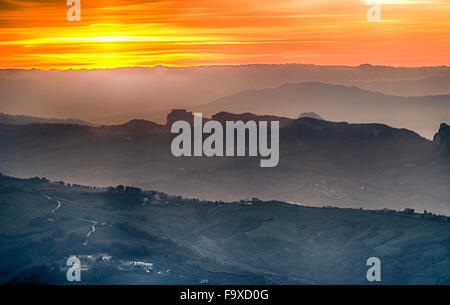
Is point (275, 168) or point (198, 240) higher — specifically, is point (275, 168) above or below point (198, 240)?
above

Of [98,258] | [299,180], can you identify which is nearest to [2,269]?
[98,258]

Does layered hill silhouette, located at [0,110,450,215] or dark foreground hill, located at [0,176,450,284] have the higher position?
layered hill silhouette, located at [0,110,450,215]

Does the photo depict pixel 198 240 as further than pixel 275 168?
No

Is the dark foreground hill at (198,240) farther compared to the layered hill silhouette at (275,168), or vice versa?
the layered hill silhouette at (275,168)

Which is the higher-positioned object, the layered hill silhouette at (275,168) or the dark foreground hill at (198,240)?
the layered hill silhouette at (275,168)

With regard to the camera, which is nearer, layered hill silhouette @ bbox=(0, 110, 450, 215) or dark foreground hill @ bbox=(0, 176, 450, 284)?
dark foreground hill @ bbox=(0, 176, 450, 284)
